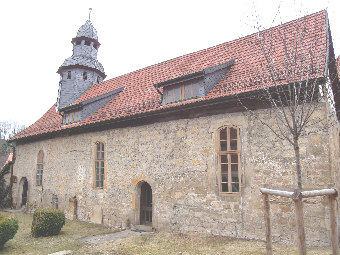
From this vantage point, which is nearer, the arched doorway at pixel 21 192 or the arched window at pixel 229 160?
the arched window at pixel 229 160

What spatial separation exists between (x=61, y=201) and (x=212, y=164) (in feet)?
27.7

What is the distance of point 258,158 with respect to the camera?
Answer: 797 cm

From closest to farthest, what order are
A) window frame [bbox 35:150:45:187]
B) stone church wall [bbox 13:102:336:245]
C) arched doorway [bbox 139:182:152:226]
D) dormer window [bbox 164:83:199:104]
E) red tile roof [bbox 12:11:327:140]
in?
1. stone church wall [bbox 13:102:336:245]
2. red tile roof [bbox 12:11:327:140]
3. dormer window [bbox 164:83:199:104]
4. arched doorway [bbox 139:182:152:226]
5. window frame [bbox 35:150:45:187]

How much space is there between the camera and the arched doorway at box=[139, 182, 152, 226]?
10.6m

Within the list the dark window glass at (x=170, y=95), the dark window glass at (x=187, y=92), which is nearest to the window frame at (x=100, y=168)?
the dark window glass at (x=170, y=95)

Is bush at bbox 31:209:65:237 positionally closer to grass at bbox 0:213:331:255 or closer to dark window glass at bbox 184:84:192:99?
grass at bbox 0:213:331:255

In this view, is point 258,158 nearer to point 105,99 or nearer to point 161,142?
point 161,142

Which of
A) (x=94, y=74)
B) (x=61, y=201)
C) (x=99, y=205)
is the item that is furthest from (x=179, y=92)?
(x=94, y=74)

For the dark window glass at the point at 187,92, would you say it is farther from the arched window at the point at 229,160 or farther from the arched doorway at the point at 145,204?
the arched doorway at the point at 145,204

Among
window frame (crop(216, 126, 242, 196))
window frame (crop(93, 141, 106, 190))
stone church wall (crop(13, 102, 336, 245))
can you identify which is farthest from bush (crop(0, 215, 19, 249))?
window frame (crop(216, 126, 242, 196))

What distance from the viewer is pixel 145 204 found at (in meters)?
10.8

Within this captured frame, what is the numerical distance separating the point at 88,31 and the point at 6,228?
14.2m

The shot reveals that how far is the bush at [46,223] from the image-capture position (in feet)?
29.9

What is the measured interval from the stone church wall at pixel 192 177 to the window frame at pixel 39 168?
7.60ft
